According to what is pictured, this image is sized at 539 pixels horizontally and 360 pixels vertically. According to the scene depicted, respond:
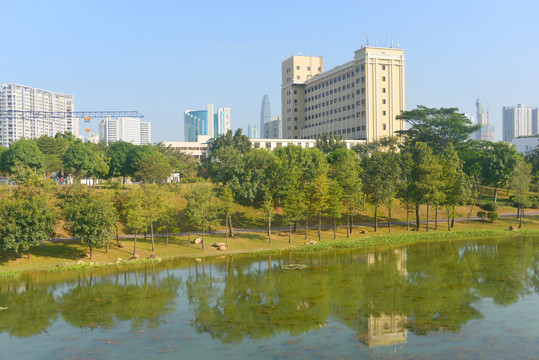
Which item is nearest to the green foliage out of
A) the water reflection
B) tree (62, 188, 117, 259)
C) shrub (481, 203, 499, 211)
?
shrub (481, 203, 499, 211)

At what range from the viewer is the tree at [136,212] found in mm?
54219

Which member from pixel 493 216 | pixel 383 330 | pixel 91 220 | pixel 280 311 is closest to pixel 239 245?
pixel 91 220

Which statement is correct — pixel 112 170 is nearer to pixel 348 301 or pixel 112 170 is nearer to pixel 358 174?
pixel 358 174

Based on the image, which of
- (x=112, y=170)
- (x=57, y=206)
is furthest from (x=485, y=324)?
(x=112, y=170)

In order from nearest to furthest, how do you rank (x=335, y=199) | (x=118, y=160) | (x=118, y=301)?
(x=118, y=301)
(x=335, y=199)
(x=118, y=160)

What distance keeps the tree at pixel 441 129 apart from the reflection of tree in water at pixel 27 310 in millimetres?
87573

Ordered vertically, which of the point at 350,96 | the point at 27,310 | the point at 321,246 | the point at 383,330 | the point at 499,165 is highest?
the point at 350,96

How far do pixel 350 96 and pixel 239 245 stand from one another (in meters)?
95.5

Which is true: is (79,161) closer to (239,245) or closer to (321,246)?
(239,245)

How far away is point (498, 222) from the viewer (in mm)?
79500

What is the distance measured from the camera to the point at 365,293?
3703 cm

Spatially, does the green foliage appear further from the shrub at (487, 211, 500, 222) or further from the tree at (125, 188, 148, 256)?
the tree at (125, 188, 148, 256)

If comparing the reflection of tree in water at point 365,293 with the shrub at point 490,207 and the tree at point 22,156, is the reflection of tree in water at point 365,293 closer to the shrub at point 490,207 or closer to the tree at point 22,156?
the shrub at point 490,207

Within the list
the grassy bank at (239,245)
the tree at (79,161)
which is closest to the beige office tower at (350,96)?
the grassy bank at (239,245)
